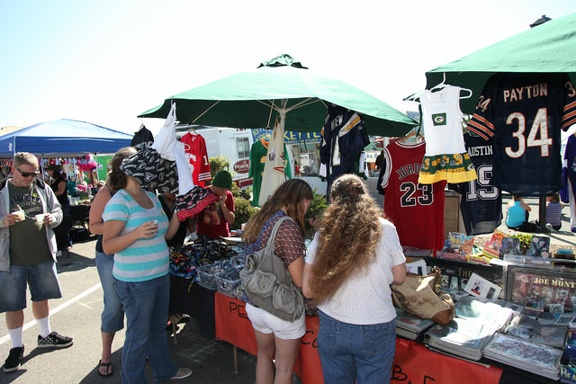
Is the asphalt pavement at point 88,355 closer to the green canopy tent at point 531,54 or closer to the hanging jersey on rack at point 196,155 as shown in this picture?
the hanging jersey on rack at point 196,155

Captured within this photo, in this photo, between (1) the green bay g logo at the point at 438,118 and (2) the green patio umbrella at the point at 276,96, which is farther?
(2) the green patio umbrella at the point at 276,96

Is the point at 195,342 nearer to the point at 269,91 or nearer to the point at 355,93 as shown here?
the point at 269,91

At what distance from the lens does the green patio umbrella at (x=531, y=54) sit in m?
1.78

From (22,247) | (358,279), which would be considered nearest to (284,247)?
(358,279)

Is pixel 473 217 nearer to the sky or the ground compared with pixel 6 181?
nearer to the ground

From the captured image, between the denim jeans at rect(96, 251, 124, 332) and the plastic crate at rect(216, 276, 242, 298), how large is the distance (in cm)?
90

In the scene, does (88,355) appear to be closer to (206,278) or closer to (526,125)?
(206,278)

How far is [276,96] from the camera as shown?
279cm

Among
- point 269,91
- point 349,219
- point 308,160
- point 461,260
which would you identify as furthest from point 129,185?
point 308,160

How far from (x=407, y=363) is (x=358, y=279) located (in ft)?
2.31

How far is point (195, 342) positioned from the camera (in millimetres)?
3855

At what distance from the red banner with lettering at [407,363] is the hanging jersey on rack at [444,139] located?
130cm

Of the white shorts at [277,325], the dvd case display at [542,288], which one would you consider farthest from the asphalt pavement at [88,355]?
the dvd case display at [542,288]

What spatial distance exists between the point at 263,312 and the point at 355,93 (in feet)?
7.48
